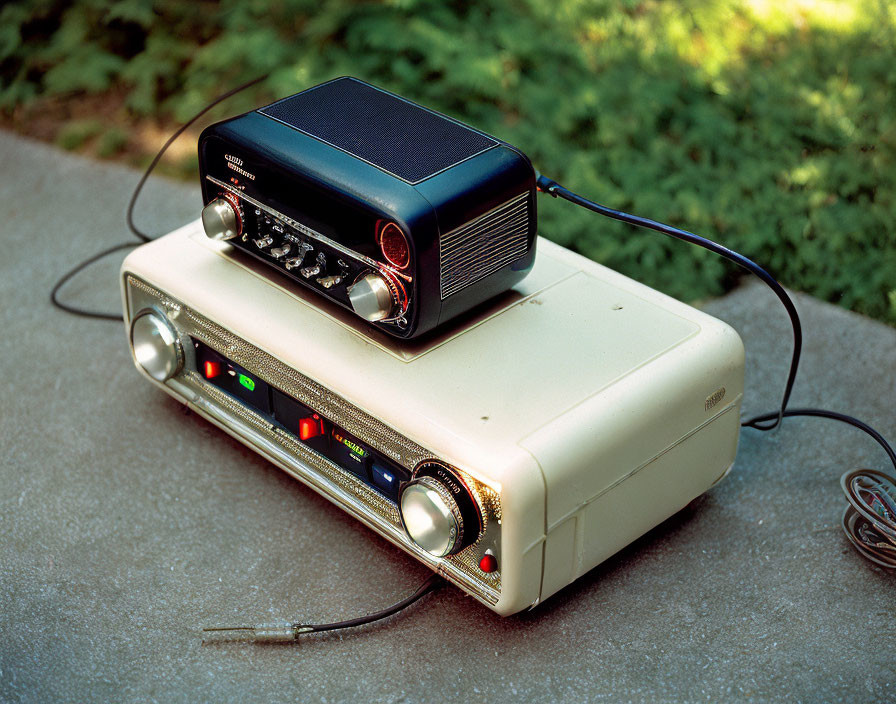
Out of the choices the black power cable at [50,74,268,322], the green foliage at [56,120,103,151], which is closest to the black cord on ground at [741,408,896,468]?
the black power cable at [50,74,268,322]

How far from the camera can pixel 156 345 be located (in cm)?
129

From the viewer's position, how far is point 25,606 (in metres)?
1.13

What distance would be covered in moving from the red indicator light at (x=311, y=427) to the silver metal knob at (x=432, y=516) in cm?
16

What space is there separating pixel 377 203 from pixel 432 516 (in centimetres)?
30

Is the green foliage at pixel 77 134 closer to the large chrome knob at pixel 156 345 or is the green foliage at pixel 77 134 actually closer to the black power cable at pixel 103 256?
the black power cable at pixel 103 256

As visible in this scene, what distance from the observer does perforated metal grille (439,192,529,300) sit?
106 cm

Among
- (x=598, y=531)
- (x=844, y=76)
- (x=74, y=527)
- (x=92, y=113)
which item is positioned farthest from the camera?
(x=92, y=113)

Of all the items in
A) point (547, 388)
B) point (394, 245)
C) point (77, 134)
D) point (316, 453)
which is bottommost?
point (77, 134)

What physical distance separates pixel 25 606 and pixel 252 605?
240 millimetres

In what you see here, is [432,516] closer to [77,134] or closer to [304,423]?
[304,423]

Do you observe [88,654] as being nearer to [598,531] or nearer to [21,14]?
[598,531]

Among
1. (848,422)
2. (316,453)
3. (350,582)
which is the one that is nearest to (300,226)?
(316,453)

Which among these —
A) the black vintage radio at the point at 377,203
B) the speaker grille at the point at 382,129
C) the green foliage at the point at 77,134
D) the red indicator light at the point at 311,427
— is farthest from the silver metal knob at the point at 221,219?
the green foliage at the point at 77,134

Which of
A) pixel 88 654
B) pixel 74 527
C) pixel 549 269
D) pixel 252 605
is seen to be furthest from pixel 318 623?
pixel 549 269
